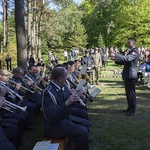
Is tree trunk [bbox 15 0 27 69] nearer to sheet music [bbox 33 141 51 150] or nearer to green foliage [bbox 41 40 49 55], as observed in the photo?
sheet music [bbox 33 141 51 150]

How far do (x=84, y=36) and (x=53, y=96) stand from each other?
46.4 m

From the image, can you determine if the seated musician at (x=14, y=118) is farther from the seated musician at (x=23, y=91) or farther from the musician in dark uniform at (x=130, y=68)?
the musician in dark uniform at (x=130, y=68)

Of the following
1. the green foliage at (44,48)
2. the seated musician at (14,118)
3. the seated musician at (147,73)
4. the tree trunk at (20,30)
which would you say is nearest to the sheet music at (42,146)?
the seated musician at (14,118)

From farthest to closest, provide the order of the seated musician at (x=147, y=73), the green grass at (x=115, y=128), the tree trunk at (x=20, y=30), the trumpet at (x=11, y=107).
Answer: the seated musician at (x=147, y=73)
the tree trunk at (x=20, y=30)
the green grass at (x=115, y=128)
the trumpet at (x=11, y=107)

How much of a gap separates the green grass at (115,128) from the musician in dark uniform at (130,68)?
385mm

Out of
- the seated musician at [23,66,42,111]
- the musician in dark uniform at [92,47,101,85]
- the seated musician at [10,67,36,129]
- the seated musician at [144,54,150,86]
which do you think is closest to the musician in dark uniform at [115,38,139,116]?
the seated musician at [23,66,42,111]

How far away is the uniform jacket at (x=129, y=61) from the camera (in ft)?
21.5

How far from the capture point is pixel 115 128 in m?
6.08

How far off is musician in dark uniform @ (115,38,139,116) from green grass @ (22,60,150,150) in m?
0.39

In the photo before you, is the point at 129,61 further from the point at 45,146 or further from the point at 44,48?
the point at 44,48

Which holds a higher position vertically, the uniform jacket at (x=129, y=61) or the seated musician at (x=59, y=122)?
the uniform jacket at (x=129, y=61)

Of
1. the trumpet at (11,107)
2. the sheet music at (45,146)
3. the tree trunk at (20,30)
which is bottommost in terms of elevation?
the sheet music at (45,146)

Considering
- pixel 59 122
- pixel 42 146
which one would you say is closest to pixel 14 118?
pixel 59 122

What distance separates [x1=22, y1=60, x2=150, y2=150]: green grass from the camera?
5153mm
